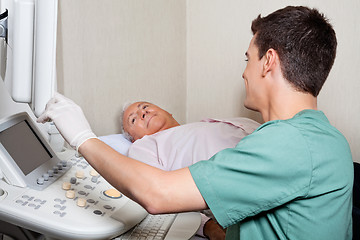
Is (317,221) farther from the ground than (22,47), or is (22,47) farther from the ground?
(22,47)

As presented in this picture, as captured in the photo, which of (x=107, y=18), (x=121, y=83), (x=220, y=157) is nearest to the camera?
(x=220, y=157)

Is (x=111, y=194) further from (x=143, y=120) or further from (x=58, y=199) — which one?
(x=143, y=120)

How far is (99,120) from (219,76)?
0.87 metres

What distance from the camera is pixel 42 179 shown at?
1.01 metres

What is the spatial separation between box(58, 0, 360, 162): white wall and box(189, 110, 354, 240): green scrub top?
3.23 ft

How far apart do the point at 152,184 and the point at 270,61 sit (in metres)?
0.45

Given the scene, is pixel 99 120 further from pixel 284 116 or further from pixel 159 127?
pixel 284 116

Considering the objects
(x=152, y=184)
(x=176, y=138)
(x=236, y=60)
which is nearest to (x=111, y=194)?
(x=152, y=184)

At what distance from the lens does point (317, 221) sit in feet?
2.56

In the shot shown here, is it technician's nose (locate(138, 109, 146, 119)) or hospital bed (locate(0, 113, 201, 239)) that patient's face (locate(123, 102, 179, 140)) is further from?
hospital bed (locate(0, 113, 201, 239))

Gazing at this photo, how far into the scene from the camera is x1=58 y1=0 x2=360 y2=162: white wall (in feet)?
5.27

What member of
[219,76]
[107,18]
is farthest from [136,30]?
[219,76]

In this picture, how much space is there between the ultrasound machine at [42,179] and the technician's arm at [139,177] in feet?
0.35

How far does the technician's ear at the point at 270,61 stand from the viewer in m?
0.94
